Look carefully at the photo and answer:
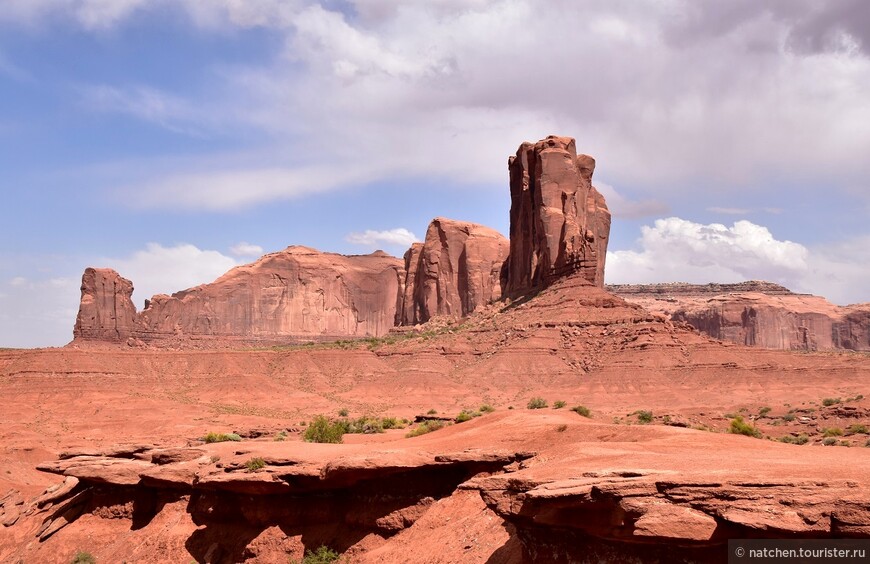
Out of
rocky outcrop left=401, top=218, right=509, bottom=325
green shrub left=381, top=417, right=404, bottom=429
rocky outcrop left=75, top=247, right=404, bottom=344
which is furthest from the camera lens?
rocky outcrop left=75, top=247, right=404, bottom=344

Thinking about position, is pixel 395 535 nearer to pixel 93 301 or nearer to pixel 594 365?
pixel 594 365

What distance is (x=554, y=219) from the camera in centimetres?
8412

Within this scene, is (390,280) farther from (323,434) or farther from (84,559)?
(84,559)

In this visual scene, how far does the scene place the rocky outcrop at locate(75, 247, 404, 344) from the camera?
12800cm

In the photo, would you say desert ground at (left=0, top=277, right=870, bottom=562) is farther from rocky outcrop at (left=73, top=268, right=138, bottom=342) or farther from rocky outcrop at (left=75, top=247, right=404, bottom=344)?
rocky outcrop at (left=75, top=247, right=404, bottom=344)

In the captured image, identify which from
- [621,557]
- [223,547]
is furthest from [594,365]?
[621,557]

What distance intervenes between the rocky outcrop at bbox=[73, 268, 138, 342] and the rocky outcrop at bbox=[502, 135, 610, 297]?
208 feet

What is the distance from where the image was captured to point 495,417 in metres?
23.2

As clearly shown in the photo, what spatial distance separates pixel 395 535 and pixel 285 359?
65.7 m

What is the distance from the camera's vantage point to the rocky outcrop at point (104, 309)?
125438 millimetres

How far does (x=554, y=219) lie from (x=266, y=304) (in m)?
84.4

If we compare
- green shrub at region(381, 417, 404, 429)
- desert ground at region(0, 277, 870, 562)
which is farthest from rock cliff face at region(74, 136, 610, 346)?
green shrub at region(381, 417, 404, 429)

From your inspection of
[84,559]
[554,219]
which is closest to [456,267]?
[554,219]

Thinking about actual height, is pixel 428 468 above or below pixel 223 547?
above
